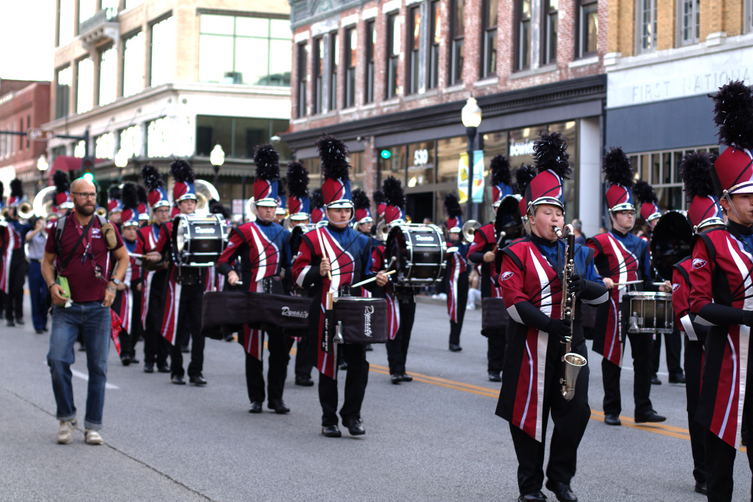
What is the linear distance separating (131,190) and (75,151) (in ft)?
164

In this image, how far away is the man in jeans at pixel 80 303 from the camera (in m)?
8.15

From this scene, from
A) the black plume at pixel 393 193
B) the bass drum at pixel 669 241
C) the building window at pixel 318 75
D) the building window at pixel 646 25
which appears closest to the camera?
the bass drum at pixel 669 241

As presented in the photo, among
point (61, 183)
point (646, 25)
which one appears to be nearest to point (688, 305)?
point (61, 183)

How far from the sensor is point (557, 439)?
6.22 m

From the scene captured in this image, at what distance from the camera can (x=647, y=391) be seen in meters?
9.12

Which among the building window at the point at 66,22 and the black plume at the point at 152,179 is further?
the building window at the point at 66,22

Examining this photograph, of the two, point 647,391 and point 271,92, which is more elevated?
point 271,92

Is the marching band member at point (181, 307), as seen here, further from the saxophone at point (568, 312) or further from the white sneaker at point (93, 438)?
the saxophone at point (568, 312)

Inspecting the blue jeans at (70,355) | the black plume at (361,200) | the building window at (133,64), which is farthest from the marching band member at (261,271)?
the building window at (133,64)

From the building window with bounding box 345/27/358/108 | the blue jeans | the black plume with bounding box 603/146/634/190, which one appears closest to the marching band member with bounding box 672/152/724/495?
the black plume with bounding box 603/146/634/190

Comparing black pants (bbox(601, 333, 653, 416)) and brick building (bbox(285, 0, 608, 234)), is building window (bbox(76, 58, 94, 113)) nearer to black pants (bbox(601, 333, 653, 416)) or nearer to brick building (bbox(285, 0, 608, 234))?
brick building (bbox(285, 0, 608, 234))

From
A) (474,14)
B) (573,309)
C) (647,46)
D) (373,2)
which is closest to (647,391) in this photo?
(573,309)

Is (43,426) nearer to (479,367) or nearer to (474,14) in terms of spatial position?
(479,367)

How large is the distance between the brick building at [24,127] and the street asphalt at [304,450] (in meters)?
59.0
